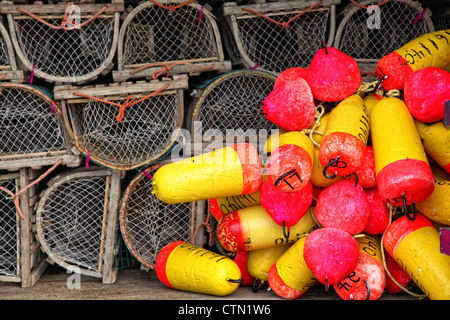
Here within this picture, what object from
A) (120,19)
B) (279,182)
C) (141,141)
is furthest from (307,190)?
(120,19)

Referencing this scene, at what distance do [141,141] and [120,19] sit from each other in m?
0.81

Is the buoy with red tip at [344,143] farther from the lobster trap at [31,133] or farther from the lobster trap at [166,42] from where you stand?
the lobster trap at [31,133]

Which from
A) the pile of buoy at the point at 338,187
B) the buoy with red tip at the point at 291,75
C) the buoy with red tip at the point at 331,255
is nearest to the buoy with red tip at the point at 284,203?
the pile of buoy at the point at 338,187

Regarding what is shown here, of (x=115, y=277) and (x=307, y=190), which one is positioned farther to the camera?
(x=115, y=277)

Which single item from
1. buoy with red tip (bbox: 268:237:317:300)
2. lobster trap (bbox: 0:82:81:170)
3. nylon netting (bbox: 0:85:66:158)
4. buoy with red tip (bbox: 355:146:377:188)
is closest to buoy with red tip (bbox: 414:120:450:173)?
buoy with red tip (bbox: 355:146:377:188)

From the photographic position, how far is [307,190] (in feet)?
Result: 8.79

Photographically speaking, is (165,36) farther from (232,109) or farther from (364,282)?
(364,282)

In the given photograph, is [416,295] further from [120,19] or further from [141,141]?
[120,19]

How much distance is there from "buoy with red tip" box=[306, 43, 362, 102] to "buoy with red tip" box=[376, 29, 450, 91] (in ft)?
0.57

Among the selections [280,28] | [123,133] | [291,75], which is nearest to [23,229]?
[123,133]

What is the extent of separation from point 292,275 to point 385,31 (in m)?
2.02

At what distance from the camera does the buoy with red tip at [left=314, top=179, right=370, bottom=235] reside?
252cm

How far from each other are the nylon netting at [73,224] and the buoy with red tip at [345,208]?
1.54 metres

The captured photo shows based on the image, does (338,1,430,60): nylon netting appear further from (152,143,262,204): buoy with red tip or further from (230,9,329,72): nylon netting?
Result: (152,143,262,204): buoy with red tip
